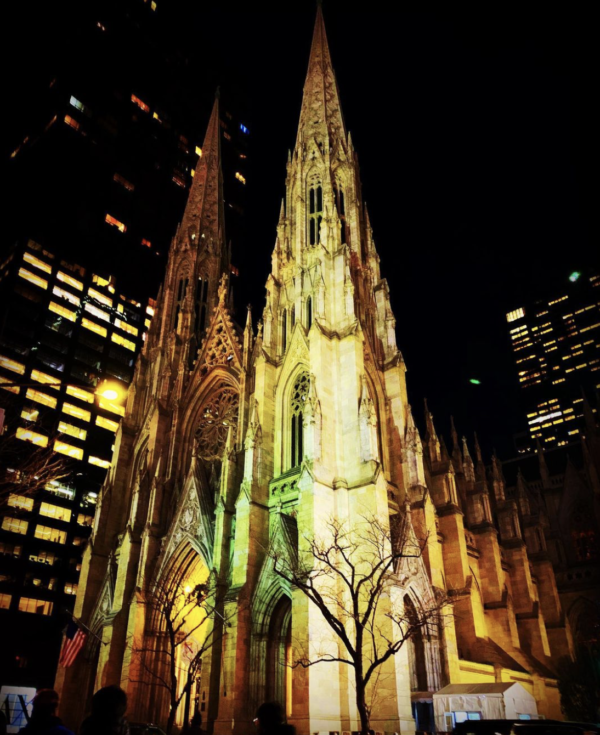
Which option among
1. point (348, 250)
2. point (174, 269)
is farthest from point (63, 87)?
point (348, 250)

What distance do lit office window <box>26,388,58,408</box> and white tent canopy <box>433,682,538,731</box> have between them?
1991 inches

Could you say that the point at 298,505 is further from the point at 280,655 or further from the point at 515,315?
the point at 515,315

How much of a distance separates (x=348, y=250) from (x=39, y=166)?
58.6 m

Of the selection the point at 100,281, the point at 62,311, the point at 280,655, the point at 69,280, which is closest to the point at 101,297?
the point at 100,281

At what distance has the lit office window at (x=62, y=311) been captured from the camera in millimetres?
65375

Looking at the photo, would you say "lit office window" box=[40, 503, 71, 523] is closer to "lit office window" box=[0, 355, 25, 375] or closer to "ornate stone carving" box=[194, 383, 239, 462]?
"lit office window" box=[0, 355, 25, 375]

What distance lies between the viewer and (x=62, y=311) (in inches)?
2601

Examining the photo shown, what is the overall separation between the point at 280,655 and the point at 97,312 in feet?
180

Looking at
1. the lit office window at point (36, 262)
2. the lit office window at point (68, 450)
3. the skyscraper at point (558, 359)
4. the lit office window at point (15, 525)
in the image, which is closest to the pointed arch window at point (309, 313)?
the lit office window at point (68, 450)

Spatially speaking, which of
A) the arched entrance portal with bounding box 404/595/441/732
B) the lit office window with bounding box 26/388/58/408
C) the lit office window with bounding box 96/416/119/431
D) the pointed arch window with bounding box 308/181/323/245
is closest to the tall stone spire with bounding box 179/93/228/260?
the pointed arch window with bounding box 308/181/323/245

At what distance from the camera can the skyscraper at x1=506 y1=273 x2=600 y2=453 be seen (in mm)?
103875

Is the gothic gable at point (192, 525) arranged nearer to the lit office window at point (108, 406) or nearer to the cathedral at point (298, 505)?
the cathedral at point (298, 505)

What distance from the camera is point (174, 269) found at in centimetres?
5003

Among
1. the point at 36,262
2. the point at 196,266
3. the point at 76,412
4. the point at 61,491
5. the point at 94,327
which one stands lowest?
the point at 61,491
